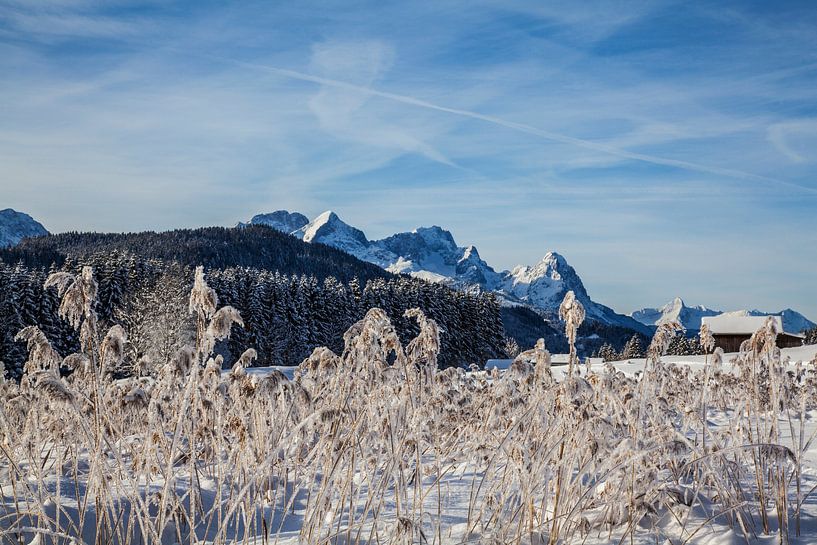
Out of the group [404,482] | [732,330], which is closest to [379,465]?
[404,482]

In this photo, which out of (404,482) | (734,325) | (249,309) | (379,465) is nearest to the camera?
(404,482)

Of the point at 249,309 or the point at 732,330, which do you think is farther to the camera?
the point at 732,330

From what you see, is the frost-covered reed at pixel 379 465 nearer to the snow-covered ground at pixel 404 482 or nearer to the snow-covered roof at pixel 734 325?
the snow-covered ground at pixel 404 482

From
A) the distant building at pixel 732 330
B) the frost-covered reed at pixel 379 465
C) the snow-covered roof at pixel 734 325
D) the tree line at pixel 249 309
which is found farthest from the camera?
the snow-covered roof at pixel 734 325

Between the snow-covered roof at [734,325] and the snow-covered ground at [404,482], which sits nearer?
the snow-covered ground at [404,482]

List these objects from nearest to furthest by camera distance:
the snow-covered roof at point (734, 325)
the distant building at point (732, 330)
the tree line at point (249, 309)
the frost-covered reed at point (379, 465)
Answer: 1. the frost-covered reed at point (379, 465)
2. the tree line at point (249, 309)
3. the distant building at point (732, 330)
4. the snow-covered roof at point (734, 325)

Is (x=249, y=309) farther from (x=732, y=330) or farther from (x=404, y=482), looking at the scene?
(x=404, y=482)

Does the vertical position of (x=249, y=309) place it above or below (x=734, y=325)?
above

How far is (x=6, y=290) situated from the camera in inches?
1683

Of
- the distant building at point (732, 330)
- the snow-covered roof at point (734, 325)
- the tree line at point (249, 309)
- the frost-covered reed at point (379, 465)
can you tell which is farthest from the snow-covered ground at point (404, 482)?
the snow-covered roof at point (734, 325)

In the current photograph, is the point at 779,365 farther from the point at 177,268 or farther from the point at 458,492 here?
the point at 177,268

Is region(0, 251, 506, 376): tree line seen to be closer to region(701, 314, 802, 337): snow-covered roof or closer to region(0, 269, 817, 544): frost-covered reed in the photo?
region(701, 314, 802, 337): snow-covered roof

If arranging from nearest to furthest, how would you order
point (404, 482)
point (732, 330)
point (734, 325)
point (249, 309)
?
1. point (404, 482)
2. point (249, 309)
3. point (732, 330)
4. point (734, 325)

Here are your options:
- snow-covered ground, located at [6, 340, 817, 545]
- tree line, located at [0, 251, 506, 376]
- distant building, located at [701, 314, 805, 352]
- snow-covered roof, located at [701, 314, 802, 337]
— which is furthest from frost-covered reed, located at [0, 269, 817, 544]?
snow-covered roof, located at [701, 314, 802, 337]
